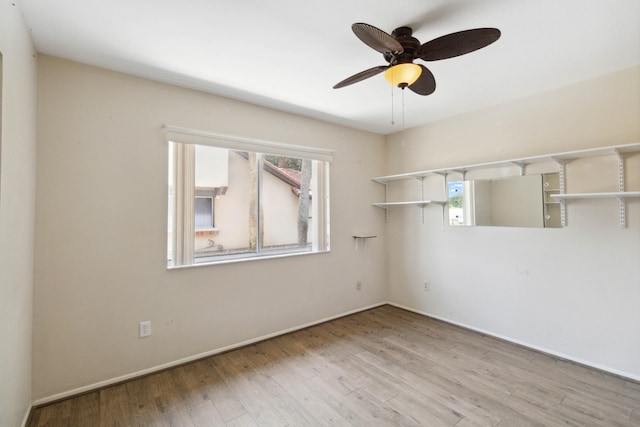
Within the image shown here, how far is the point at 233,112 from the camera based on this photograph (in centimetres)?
294

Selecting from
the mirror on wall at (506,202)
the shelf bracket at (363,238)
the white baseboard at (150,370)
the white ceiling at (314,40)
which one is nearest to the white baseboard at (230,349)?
the white baseboard at (150,370)

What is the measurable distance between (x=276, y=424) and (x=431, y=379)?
1.30 m

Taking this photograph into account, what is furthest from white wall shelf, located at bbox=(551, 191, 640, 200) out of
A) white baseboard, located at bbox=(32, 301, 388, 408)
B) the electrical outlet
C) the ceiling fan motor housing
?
the electrical outlet

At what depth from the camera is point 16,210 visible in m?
1.61

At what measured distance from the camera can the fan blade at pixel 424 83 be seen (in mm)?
1907

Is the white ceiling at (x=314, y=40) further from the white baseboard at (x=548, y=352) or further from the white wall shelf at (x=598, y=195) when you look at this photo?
the white baseboard at (x=548, y=352)

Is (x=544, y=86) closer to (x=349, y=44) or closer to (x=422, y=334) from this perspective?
(x=349, y=44)

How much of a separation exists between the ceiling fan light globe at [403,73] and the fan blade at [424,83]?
14 centimetres

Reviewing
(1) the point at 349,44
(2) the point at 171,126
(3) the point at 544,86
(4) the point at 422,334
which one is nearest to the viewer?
(1) the point at 349,44

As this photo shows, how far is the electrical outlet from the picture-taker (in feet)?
7.94

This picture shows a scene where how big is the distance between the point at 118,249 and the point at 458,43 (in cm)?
280

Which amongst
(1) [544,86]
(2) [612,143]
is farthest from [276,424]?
(1) [544,86]

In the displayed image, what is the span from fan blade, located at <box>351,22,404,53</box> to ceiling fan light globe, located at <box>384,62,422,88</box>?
0.32ft

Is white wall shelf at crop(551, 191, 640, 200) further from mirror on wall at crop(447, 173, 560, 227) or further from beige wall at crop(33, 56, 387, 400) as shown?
beige wall at crop(33, 56, 387, 400)
